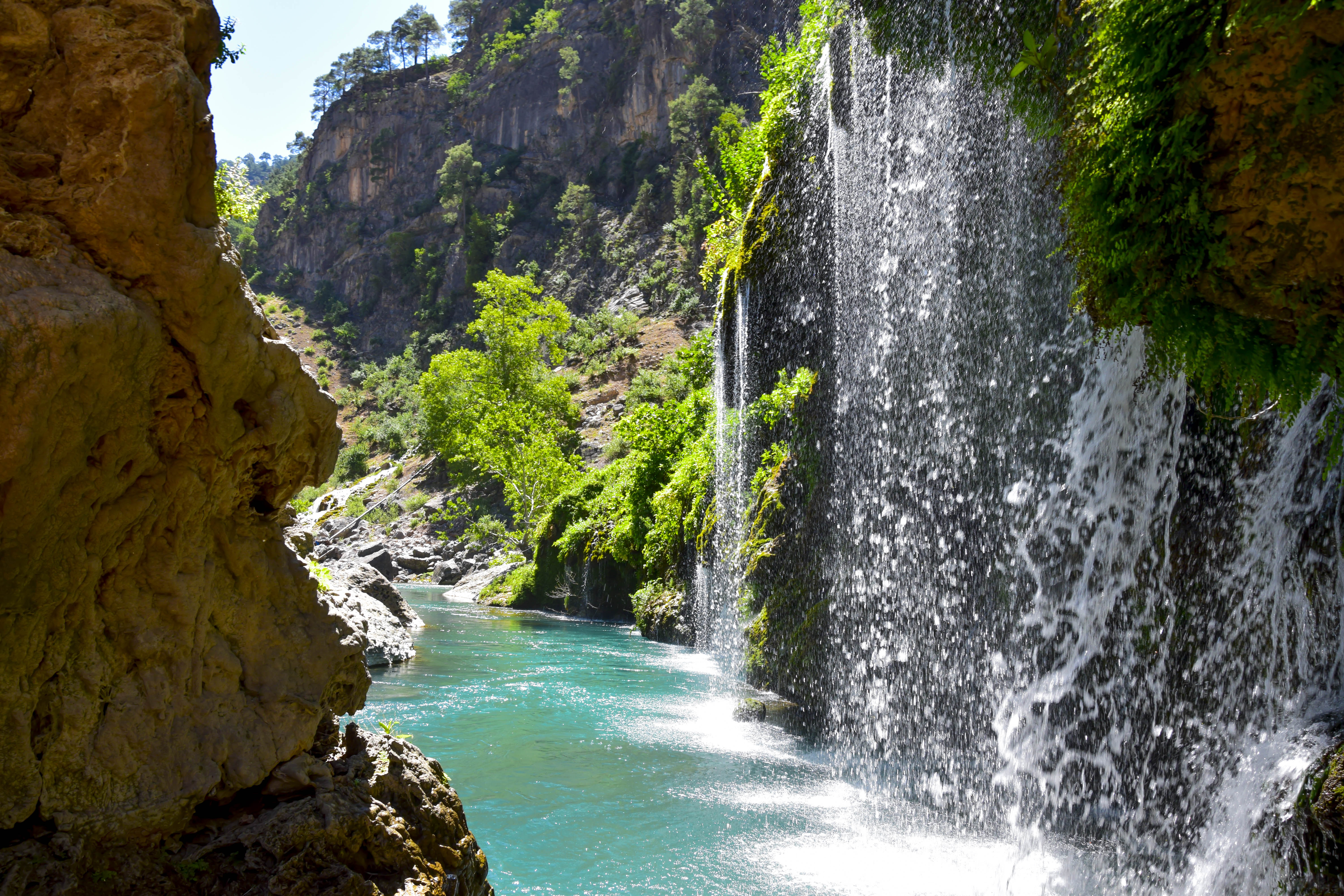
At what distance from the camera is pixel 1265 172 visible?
Result: 3.38 meters

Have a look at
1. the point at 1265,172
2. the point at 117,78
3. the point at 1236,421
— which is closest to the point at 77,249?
the point at 117,78

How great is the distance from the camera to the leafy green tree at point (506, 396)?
30.8m

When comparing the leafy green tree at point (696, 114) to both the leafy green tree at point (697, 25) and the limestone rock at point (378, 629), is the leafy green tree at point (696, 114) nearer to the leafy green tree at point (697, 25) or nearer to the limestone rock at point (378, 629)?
the leafy green tree at point (697, 25)

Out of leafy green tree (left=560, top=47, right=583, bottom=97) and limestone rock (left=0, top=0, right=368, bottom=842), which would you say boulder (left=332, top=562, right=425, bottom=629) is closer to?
limestone rock (left=0, top=0, right=368, bottom=842)

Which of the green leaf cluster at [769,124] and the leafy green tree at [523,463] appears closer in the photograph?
the green leaf cluster at [769,124]

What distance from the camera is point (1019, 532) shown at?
696 centimetres

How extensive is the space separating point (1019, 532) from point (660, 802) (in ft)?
11.7

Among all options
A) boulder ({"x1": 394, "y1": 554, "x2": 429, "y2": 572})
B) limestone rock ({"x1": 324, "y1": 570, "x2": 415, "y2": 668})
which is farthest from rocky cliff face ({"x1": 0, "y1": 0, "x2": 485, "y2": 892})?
boulder ({"x1": 394, "y1": 554, "x2": 429, "y2": 572})

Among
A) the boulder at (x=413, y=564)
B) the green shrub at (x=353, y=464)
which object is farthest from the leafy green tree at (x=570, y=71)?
the boulder at (x=413, y=564)

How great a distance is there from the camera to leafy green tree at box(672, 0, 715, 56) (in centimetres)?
5453

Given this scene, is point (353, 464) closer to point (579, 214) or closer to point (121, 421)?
point (579, 214)

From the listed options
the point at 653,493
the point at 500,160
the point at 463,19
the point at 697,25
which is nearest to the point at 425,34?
the point at 463,19

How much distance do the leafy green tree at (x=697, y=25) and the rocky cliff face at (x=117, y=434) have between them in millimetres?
57689

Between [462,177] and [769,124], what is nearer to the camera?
[769,124]
